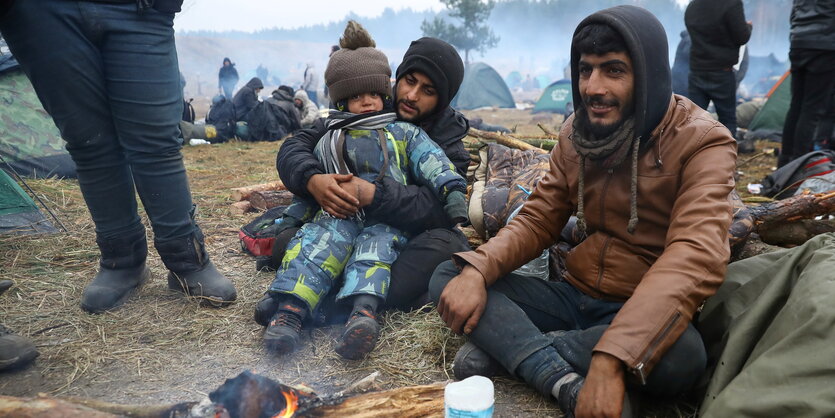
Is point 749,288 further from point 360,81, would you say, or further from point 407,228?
point 360,81

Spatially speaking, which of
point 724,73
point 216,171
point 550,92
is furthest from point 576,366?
point 550,92

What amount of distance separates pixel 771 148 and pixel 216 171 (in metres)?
8.21

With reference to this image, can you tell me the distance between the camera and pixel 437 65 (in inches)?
114

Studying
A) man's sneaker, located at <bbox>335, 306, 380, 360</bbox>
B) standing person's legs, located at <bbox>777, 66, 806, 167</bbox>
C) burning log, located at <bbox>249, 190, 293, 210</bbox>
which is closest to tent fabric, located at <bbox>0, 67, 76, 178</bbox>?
burning log, located at <bbox>249, 190, 293, 210</bbox>

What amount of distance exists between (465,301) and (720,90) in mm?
5671

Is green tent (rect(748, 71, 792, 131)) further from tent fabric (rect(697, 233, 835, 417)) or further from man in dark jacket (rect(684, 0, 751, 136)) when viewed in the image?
tent fabric (rect(697, 233, 835, 417))

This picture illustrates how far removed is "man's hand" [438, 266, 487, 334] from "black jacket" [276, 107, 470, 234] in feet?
2.29

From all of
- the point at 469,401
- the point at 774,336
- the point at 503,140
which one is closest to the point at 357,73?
the point at 469,401

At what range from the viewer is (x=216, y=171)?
7.09m

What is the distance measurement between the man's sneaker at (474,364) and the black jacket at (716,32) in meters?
5.64

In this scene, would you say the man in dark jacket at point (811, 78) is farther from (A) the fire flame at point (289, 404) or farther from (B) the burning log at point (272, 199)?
(A) the fire flame at point (289, 404)

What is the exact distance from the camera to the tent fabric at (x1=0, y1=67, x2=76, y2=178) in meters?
5.56

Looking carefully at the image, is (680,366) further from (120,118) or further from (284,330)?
(120,118)

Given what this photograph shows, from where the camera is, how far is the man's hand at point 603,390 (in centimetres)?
148
